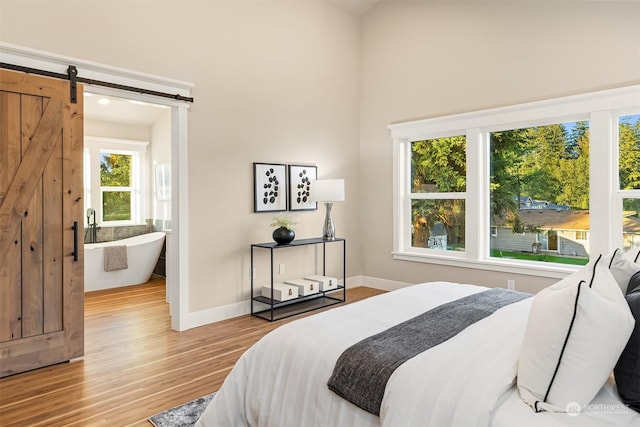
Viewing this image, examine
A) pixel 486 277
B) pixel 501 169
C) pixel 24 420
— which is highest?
pixel 501 169

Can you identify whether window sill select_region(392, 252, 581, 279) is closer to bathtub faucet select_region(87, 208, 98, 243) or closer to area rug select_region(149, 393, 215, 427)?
area rug select_region(149, 393, 215, 427)

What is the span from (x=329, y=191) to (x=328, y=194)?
4cm

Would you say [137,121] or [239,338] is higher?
[137,121]

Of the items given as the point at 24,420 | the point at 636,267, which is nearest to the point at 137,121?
the point at 24,420

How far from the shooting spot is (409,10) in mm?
5184

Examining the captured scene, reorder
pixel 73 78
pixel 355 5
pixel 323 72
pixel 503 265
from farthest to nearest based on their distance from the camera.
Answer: pixel 355 5 → pixel 323 72 → pixel 503 265 → pixel 73 78

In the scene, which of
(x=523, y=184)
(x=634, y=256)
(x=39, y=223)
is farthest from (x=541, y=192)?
(x=39, y=223)

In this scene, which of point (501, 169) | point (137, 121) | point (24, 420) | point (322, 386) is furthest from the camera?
point (137, 121)

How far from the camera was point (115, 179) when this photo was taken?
6863 mm

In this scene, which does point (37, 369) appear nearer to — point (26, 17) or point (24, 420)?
point (24, 420)

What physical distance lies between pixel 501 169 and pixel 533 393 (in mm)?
3670

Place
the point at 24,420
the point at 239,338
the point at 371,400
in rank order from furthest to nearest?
the point at 239,338
the point at 24,420
the point at 371,400

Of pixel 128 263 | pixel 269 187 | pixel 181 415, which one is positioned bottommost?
pixel 181 415

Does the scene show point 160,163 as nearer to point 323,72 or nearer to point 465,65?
point 323,72
